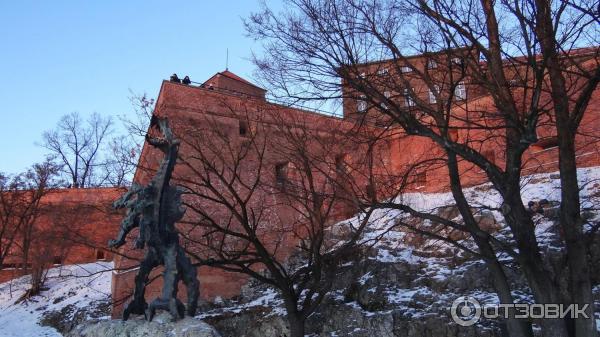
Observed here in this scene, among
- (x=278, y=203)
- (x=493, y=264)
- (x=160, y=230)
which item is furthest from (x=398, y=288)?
(x=160, y=230)

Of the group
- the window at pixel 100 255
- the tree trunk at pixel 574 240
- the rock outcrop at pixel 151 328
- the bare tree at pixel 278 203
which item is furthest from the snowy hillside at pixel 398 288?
the window at pixel 100 255

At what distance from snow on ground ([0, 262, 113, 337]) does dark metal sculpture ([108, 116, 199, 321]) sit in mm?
11198

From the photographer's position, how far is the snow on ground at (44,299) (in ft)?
61.0

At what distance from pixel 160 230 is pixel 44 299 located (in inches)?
729

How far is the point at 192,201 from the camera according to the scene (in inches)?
690

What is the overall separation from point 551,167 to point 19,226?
24068mm

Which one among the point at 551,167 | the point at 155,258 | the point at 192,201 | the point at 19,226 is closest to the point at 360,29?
the point at 155,258

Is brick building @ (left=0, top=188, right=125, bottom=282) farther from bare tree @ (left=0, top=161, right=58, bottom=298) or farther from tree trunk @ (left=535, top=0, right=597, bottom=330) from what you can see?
tree trunk @ (left=535, top=0, right=597, bottom=330)

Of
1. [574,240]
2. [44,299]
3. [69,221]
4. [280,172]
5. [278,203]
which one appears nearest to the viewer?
[574,240]

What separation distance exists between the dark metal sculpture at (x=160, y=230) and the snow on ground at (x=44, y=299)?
11.2 metres

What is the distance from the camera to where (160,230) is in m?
7.33

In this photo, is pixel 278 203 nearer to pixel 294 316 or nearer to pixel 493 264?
pixel 294 316

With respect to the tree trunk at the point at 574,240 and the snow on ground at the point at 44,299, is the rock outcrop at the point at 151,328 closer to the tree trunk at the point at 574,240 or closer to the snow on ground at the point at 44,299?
the tree trunk at the point at 574,240

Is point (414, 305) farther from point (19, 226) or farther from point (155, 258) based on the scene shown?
point (19, 226)
